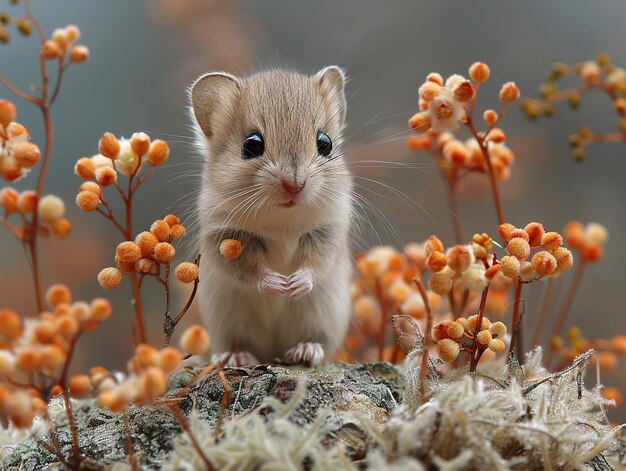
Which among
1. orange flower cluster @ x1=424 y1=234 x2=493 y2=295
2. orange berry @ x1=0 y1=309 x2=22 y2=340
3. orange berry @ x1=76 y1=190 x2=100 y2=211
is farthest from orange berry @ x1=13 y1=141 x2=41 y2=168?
orange flower cluster @ x1=424 y1=234 x2=493 y2=295

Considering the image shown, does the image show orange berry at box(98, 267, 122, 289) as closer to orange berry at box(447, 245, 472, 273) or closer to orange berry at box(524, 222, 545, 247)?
orange berry at box(447, 245, 472, 273)

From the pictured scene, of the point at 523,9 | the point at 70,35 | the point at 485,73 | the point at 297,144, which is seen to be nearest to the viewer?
the point at 70,35

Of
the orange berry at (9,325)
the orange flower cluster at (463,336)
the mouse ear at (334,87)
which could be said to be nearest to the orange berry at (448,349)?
the orange flower cluster at (463,336)

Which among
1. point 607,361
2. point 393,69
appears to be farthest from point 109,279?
point 393,69

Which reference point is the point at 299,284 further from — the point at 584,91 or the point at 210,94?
the point at 584,91

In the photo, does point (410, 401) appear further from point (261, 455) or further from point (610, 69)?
point (610, 69)

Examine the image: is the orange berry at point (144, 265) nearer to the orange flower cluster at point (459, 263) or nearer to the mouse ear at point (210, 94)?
the orange flower cluster at point (459, 263)

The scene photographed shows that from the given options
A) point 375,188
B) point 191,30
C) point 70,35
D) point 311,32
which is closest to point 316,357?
point 70,35
